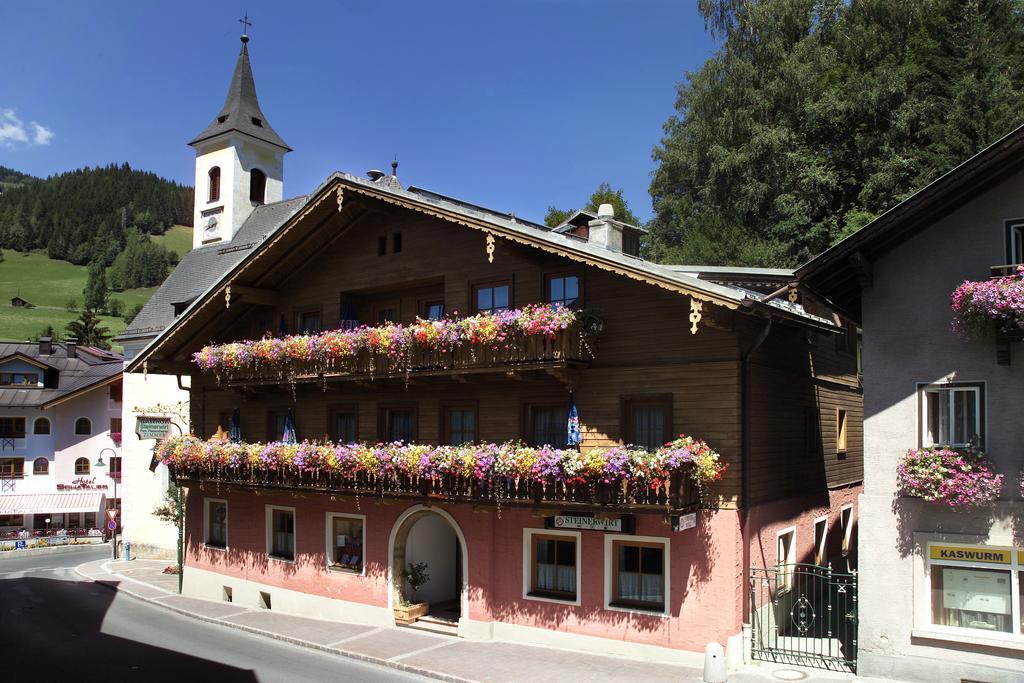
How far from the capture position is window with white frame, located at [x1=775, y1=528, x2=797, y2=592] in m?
19.2

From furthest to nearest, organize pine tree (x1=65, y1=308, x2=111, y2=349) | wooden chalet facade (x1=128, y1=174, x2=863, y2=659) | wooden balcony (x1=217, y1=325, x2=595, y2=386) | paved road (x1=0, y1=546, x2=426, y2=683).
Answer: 1. pine tree (x1=65, y1=308, x2=111, y2=349)
2. paved road (x1=0, y1=546, x2=426, y2=683)
3. wooden balcony (x1=217, y1=325, x2=595, y2=386)
4. wooden chalet facade (x1=128, y1=174, x2=863, y2=659)

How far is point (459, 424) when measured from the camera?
21.5 m

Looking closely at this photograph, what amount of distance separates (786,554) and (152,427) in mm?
19358

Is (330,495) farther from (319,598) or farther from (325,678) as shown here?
(325,678)

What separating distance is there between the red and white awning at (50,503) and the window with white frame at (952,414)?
4981 centimetres

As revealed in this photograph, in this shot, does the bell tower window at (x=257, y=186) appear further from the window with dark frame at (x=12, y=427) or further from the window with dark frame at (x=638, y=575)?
the window with dark frame at (x=638, y=575)

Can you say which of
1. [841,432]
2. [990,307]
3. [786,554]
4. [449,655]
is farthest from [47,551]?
[990,307]

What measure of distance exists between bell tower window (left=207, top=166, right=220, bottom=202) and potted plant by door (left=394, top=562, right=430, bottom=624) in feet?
87.6

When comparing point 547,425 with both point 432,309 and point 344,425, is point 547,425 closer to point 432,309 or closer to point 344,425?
point 432,309

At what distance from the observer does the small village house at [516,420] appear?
17312 millimetres

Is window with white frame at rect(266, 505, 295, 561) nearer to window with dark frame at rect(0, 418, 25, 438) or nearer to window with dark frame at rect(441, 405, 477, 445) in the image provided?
window with dark frame at rect(441, 405, 477, 445)

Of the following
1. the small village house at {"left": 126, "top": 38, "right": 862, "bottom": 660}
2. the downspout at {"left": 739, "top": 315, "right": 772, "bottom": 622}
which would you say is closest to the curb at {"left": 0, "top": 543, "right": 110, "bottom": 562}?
the small village house at {"left": 126, "top": 38, "right": 862, "bottom": 660}

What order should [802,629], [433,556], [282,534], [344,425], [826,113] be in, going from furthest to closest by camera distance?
[826,113] < [282,534] < [344,425] < [433,556] < [802,629]

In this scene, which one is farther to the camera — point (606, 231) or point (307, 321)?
point (307, 321)
